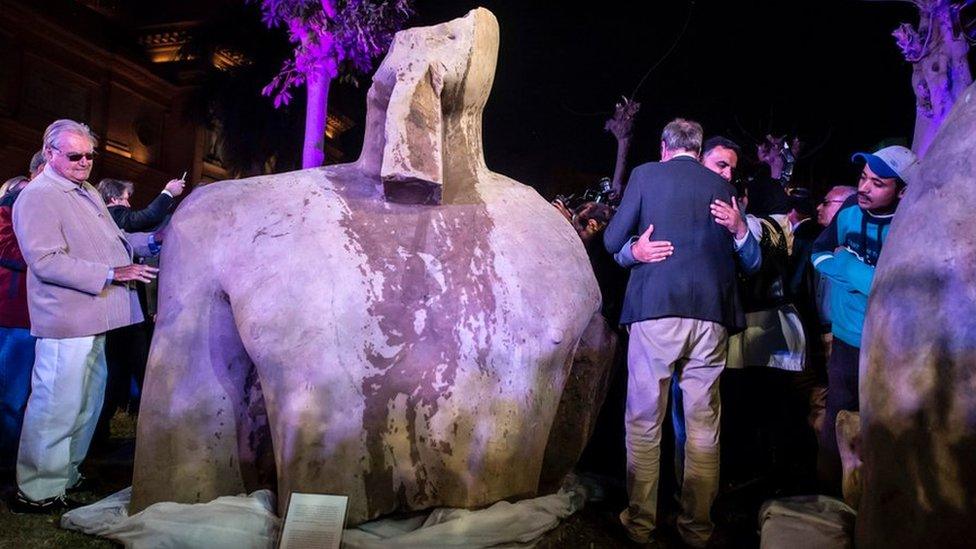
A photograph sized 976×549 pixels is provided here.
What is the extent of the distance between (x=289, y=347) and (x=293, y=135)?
13032mm

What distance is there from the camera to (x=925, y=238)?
194 cm

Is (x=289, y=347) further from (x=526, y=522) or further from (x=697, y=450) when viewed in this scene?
(x=697, y=450)

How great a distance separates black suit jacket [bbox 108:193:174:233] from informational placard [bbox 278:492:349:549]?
11.1ft

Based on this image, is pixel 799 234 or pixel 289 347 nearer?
pixel 289 347

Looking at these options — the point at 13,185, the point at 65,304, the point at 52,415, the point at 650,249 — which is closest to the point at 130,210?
the point at 13,185

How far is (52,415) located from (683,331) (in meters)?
3.08

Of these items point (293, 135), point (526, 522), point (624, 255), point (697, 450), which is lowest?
point (526, 522)

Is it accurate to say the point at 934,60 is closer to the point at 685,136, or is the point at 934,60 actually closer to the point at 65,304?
the point at 685,136

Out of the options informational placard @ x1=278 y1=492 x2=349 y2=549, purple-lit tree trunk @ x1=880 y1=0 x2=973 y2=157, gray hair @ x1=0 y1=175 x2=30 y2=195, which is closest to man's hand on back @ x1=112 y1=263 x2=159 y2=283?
gray hair @ x1=0 y1=175 x2=30 y2=195

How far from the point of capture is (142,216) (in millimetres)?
4852

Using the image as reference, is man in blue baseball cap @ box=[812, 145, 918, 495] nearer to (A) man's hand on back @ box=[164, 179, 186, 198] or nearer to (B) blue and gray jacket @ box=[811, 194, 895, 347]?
(B) blue and gray jacket @ box=[811, 194, 895, 347]

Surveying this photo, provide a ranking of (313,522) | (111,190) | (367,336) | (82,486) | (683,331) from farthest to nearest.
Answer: (111,190) → (82,486) → (683,331) → (367,336) → (313,522)

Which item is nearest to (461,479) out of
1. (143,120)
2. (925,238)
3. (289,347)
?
(289,347)

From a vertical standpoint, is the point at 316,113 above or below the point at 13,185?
above
